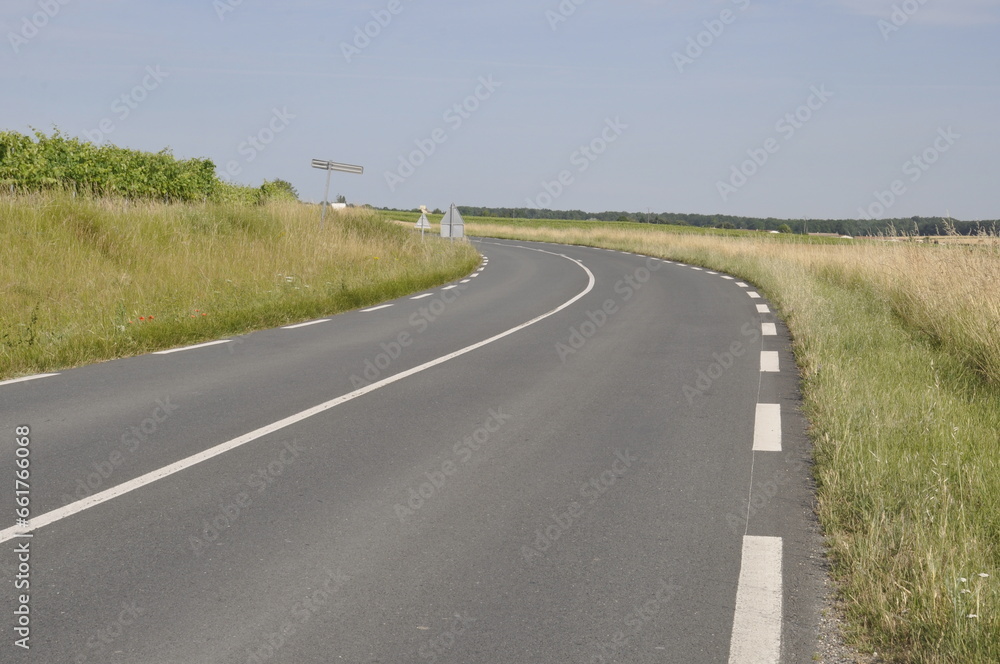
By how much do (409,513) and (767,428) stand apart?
10.8ft

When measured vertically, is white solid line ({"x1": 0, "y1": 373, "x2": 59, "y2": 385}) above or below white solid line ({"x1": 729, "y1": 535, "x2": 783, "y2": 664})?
below

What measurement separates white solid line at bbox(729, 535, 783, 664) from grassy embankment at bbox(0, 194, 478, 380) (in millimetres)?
7510

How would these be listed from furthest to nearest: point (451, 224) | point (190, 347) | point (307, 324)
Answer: point (451, 224), point (307, 324), point (190, 347)

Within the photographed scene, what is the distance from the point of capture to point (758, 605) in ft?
12.5

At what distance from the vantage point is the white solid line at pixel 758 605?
3404mm

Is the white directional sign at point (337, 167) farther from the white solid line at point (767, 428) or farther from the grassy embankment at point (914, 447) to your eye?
the white solid line at point (767, 428)

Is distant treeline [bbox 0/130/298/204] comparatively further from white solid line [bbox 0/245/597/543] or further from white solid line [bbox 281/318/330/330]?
white solid line [bbox 0/245/597/543]

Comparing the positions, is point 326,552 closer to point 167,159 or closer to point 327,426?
point 327,426

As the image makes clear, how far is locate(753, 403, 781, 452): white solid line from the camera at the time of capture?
255 inches

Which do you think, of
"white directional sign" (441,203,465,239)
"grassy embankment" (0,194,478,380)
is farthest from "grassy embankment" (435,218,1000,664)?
"white directional sign" (441,203,465,239)

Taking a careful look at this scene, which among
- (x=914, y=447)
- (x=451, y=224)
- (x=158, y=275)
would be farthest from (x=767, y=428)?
(x=451, y=224)

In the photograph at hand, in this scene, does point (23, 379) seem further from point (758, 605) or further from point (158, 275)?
point (758, 605)

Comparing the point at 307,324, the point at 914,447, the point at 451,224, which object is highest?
the point at 451,224

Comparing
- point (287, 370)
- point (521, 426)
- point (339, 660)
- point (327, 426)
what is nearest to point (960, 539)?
point (339, 660)
